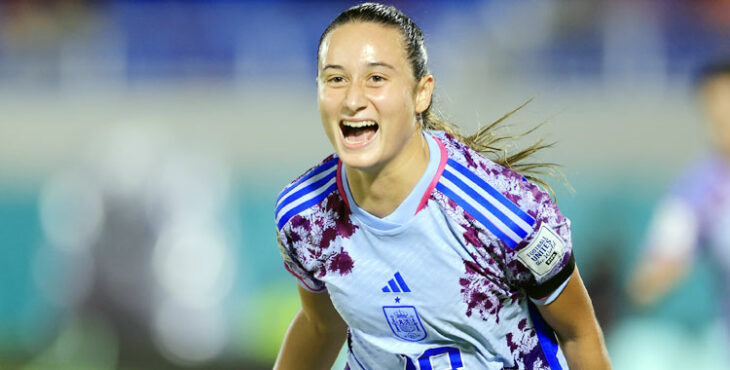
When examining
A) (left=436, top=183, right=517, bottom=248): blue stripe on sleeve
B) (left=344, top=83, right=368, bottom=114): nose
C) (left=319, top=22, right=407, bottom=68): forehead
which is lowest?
(left=436, top=183, right=517, bottom=248): blue stripe on sleeve

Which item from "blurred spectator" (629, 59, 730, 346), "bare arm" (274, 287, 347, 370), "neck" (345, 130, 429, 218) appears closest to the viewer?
"neck" (345, 130, 429, 218)

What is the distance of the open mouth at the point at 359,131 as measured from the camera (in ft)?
7.43

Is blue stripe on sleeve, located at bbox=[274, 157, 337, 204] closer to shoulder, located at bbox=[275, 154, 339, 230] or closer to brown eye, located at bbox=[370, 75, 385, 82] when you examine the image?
shoulder, located at bbox=[275, 154, 339, 230]

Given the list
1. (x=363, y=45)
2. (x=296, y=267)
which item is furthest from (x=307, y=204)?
(x=363, y=45)

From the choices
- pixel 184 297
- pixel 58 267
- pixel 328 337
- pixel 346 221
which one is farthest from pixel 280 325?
pixel 346 221

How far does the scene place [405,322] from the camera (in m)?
2.39

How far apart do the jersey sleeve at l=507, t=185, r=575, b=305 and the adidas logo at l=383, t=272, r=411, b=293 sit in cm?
24

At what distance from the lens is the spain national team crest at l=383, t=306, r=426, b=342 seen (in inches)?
93.6

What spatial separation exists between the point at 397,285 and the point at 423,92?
45 centimetres

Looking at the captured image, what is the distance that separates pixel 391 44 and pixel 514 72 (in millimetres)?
3919

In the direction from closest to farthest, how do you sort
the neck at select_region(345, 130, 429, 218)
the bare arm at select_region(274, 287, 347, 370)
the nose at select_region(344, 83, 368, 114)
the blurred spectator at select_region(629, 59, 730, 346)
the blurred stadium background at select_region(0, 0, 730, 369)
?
the nose at select_region(344, 83, 368, 114) → the neck at select_region(345, 130, 429, 218) → the bare arm at select_region(274, 287, 347, 370) → the blurred spectator at select_region(629, 59, 730, 346) → the blurred stadium background at select_region(0, 0, 730, 369)

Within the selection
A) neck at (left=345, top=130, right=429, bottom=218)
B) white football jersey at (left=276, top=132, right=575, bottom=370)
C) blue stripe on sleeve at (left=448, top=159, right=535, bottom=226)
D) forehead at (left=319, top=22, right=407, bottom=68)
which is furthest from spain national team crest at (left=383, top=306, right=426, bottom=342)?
forehead at (left=319, top=22, right=407, bottom=68)

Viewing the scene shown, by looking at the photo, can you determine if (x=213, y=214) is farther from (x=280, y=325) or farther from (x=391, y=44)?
(x=391, y=44)

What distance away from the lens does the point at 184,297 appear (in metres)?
5.45
